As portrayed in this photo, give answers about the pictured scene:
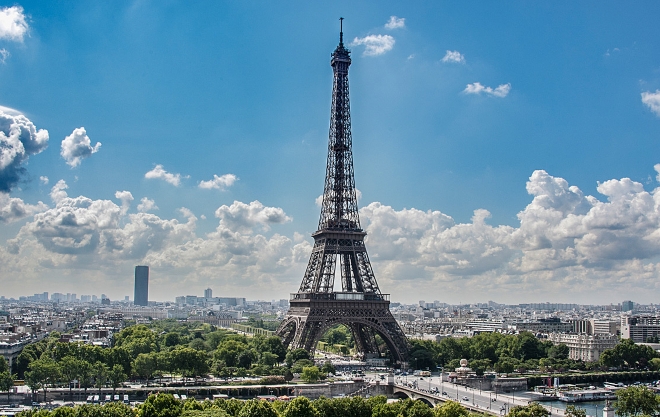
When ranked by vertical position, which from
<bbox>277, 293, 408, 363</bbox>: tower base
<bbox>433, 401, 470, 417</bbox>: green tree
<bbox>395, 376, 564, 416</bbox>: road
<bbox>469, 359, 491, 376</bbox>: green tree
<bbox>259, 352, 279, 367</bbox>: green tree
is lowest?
<bbox>395, 376, 564, 416</bbox>: road

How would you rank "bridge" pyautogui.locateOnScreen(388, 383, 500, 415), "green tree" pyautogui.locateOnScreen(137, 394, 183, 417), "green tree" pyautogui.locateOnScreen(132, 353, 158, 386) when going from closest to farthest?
"green tree" pyautogui.locateOnScreen(137, 394, 183, 417) → "bridge" pyautogui.locateOnScreen(388, 383, 500, 415) → "green tree" pyautogui.locateOnScreen(132, 353, 158, 386)

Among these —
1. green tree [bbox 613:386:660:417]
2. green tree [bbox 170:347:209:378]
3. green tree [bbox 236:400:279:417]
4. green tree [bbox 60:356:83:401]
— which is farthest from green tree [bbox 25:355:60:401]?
green tree [bbox 613:386:660:417]

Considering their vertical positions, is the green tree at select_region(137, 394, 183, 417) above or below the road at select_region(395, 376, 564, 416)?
above

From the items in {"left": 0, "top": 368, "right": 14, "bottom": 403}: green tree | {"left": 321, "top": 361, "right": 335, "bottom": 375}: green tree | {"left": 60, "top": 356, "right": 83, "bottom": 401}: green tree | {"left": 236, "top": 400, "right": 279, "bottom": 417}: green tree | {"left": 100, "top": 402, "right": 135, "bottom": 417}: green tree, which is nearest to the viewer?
{"left": 100, "top": 402, "right": 135, "bottom": 417}: green tree

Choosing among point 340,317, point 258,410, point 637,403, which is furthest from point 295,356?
point 637,403

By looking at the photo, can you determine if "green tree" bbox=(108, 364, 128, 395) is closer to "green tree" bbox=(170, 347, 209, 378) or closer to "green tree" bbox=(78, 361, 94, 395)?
"green tree" bbox=(78, 361, 94, 395)

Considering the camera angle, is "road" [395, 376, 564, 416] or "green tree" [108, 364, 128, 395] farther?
"green tree" [108, 364, 128, 395]

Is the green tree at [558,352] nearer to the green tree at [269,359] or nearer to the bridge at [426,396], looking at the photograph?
the bridge at [426,396]

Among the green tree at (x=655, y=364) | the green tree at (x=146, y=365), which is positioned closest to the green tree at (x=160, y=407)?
the green tree at (x=146, y=365)
